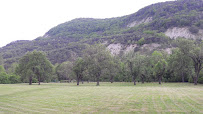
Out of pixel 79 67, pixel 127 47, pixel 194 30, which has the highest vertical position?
pixel 194 30

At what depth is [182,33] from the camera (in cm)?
12550

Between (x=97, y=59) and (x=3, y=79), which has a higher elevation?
(x=97, y=59)

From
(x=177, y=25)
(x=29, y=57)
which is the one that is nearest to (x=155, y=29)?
(x=177, y=25)

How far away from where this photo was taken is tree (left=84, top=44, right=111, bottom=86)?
1945 inches

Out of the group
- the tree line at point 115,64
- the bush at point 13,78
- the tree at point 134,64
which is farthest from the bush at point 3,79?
the tree at point 134,64

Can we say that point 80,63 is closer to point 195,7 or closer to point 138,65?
point 138,65

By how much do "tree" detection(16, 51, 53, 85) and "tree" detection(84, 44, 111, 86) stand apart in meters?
14.9

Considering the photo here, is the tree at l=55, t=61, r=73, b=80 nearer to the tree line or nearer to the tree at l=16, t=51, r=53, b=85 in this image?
the tree line

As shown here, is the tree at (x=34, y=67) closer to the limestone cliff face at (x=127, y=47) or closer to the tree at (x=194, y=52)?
the tree at (x=194, y=52)

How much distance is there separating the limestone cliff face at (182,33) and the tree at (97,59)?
84.1 meters

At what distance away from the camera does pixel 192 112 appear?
11078 mm

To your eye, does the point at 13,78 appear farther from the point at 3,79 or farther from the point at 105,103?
the point at 105,103

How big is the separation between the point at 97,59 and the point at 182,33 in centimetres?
9804

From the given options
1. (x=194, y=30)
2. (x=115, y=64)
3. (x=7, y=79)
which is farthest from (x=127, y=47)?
(x=7, y=79)
